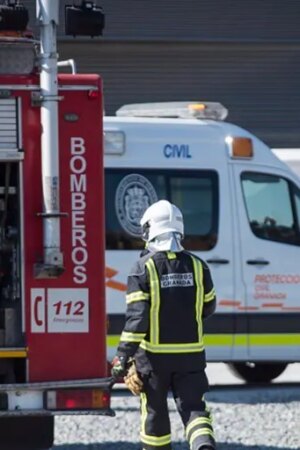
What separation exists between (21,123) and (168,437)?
191 centimetres

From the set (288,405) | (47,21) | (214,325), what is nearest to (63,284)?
(47,21)

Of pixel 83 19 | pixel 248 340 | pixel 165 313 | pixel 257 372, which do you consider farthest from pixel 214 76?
pixel 165 313

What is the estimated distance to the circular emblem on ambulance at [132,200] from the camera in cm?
→ 1185

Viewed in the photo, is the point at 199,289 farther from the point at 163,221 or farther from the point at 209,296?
the point at 163,221

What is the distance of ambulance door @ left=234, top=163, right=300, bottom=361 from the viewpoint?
473 inches

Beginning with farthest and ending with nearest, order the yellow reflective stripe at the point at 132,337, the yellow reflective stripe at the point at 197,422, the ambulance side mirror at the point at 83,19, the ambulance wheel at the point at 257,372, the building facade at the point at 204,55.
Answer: the building facade at the point at 204,55 → the ambulance wheel at the point at 257,372 → the ambulance side mirror at the point at 83,19 → the yellow reflective stripe at the point at 197,422 → the yellow reflective stripe at the point at 132,337

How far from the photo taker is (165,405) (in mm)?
7562

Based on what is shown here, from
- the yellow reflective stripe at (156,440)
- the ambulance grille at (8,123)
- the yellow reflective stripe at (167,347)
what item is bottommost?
the yellow reflective stripe at (156,440)

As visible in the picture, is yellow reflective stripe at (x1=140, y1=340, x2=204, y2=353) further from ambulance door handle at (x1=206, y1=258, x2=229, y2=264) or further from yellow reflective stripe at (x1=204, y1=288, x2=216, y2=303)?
ambulance door handle at (x1=206, y1=258, x2=229, y2=264)

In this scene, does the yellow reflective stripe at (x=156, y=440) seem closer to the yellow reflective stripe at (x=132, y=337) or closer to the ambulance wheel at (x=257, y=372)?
the yellow reflective stripe at (x=132, y=337)

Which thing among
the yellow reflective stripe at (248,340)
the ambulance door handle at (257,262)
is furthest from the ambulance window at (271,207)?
the yellow reflective stripe at (248,340)

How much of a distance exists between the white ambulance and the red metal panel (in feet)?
13.0

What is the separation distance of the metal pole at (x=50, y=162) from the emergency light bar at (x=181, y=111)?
15.0 feet

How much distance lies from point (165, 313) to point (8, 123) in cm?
137
